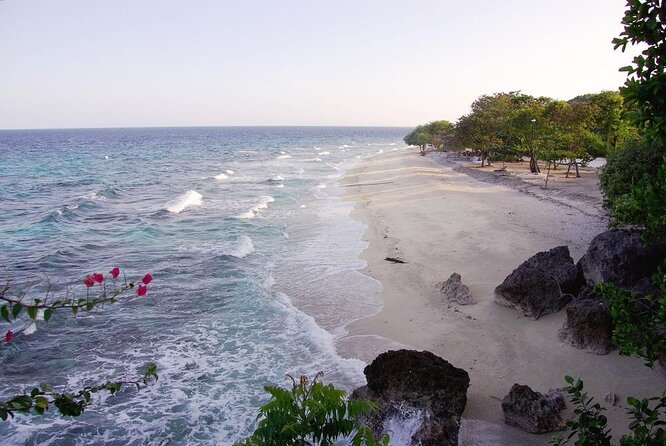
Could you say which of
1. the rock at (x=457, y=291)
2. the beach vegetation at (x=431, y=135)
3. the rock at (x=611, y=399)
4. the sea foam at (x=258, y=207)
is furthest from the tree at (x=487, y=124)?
the rock at (x=611, y=399)

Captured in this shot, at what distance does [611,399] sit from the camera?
26.3 ft

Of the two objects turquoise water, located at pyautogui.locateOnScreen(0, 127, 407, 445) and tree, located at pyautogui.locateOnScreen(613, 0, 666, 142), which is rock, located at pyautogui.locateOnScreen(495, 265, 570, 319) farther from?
tree, located at pyautogui.locateOnScreen(613, 0, 666, 142)

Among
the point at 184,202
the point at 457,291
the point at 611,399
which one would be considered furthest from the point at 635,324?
the point at 184,202

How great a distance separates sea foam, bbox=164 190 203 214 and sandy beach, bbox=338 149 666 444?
39.3 ft

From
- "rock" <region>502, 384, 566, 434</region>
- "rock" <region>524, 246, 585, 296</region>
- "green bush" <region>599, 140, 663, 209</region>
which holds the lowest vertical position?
"rock" <region>502, 384, 566, 434</region>

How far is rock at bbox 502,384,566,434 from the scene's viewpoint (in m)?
7.56

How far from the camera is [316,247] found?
68.5 feet

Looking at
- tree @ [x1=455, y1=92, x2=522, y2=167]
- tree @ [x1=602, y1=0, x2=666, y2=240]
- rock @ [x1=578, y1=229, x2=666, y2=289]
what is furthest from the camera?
tree @ [x1=455, y1=92, x2=522, y2=167]

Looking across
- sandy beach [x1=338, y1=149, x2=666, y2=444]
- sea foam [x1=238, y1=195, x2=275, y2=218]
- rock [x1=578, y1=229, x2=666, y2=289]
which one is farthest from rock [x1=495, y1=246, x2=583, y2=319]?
sea foam [x1=238, y1=195, x2=275, y2=218]

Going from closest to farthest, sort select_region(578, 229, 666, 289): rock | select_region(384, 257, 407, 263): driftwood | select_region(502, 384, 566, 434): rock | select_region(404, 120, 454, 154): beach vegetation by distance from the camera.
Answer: select_region(502, 384, 566, 434): rock < select_region(578, 229, 666, 289): rock < select_region(384, 257, 407, 263): driftwood < select_region(404, 120, 454, 154): beach vegetation

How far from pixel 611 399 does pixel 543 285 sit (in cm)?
387

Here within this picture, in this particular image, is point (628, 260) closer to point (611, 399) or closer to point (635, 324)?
→ point (611, 399)

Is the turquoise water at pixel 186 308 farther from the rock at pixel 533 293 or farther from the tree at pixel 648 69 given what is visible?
the tree at pixel 648 69

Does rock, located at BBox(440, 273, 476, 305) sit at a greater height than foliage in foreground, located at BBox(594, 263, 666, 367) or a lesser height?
lesser
